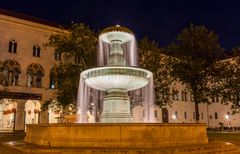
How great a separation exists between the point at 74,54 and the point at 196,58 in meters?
12.4

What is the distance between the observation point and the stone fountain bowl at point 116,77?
13438 millimetres

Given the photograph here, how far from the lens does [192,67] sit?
28.2 metres

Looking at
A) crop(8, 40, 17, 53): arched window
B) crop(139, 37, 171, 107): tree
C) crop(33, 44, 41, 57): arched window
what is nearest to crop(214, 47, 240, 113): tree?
crop(139, 37, 171, 107): tree

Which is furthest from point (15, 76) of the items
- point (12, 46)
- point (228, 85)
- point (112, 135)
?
point (112, 135)

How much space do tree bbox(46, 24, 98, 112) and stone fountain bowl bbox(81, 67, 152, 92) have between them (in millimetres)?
12047

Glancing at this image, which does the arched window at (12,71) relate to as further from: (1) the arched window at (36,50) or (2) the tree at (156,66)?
(2) the tree at (156,66)

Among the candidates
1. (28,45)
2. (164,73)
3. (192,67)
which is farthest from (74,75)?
(28,45)

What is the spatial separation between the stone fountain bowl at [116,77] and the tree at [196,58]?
48.6 feet

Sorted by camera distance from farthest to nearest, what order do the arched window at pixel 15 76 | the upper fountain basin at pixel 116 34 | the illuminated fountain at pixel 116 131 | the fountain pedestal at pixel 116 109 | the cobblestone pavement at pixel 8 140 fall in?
1. the arched window at pixel 15 76
2. the upper fountain basin at pixel 116 34
3. the fountain pedestal at pixel 116 109
4. the cobblestone pavement at pixel 8 140
5. the illuminated fountain at pixel 116 131

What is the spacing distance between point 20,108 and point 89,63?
14.0 meters

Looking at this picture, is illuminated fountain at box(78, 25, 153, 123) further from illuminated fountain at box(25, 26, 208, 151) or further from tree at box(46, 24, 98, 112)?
tree at box(46, 24, 98, 112)

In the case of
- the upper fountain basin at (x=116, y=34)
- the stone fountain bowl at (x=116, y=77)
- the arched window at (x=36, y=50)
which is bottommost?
the stone fountain bowl at (x=116, y=77)

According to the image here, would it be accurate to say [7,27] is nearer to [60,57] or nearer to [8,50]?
[8,50]

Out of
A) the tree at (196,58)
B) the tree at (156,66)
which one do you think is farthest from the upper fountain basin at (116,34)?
the tree at (196,58)
